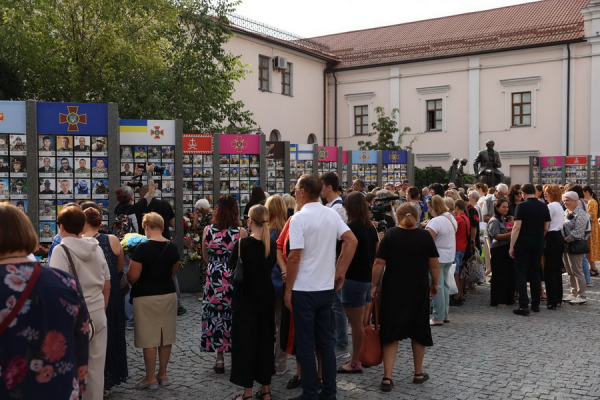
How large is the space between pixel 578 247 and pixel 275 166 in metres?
6.60

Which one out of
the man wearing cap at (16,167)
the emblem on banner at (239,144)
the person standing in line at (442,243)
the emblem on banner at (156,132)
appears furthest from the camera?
the emblem on banner at (239,144)

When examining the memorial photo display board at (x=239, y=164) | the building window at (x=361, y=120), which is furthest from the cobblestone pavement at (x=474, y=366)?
the building window at (x=361, y=120)

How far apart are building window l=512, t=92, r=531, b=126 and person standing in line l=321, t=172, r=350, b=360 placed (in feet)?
105

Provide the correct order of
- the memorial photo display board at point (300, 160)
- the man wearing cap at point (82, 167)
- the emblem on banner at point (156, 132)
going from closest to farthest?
the man wearing cap at point (82, 167) < the emblem on banner at point (156, 132) < the memorial photo display board at point (300, 160)

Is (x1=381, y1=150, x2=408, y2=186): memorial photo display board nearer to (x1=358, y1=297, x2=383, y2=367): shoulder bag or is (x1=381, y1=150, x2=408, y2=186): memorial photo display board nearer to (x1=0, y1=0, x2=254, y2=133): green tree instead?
(x1=0, y1=0, x2=254, y2=133): green tree

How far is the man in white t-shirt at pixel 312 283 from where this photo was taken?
518cm

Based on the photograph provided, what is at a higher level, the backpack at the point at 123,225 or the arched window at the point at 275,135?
the arched window at the point at 275,135

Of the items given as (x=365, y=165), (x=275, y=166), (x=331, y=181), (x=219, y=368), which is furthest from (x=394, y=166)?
(x=219, y=368)

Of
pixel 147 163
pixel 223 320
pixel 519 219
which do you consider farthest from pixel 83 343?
pixel 147 163

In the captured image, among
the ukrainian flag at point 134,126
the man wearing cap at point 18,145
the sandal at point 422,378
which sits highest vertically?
the ukrainian flag at point 134,126

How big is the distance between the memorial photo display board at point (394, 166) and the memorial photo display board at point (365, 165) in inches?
13.9

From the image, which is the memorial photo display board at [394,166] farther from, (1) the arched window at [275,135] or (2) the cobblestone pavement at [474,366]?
(1) the arched window at [275,135]

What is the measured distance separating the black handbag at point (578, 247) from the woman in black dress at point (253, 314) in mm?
6625

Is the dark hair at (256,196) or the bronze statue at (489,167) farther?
the bronze statue at (489,167)
